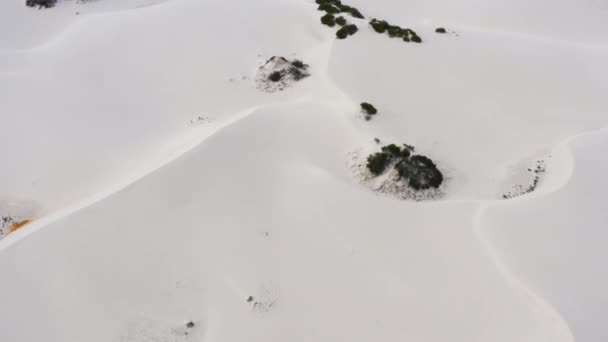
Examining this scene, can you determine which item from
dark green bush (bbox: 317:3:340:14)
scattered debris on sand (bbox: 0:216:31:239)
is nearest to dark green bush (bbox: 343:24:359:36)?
dark green bush (bbox: 317:3:340:14)

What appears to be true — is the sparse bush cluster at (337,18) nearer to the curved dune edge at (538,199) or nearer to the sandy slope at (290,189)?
the sandy slope at (290,189)

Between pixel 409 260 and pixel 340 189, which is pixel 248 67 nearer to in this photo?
pixel 340 189

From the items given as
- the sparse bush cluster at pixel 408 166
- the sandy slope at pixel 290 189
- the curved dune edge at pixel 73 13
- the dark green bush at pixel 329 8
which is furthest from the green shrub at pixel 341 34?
the curved dune edge at pixel 73 13

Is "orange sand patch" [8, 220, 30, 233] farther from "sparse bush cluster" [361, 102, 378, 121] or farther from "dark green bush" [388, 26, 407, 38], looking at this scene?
"dark green bush" [388, 26, 407, 38]

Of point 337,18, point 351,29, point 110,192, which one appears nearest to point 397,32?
point 351,29

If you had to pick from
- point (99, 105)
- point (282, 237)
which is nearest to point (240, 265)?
point (282, 237)

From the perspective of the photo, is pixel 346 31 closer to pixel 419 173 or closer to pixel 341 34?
pixel 341 34
